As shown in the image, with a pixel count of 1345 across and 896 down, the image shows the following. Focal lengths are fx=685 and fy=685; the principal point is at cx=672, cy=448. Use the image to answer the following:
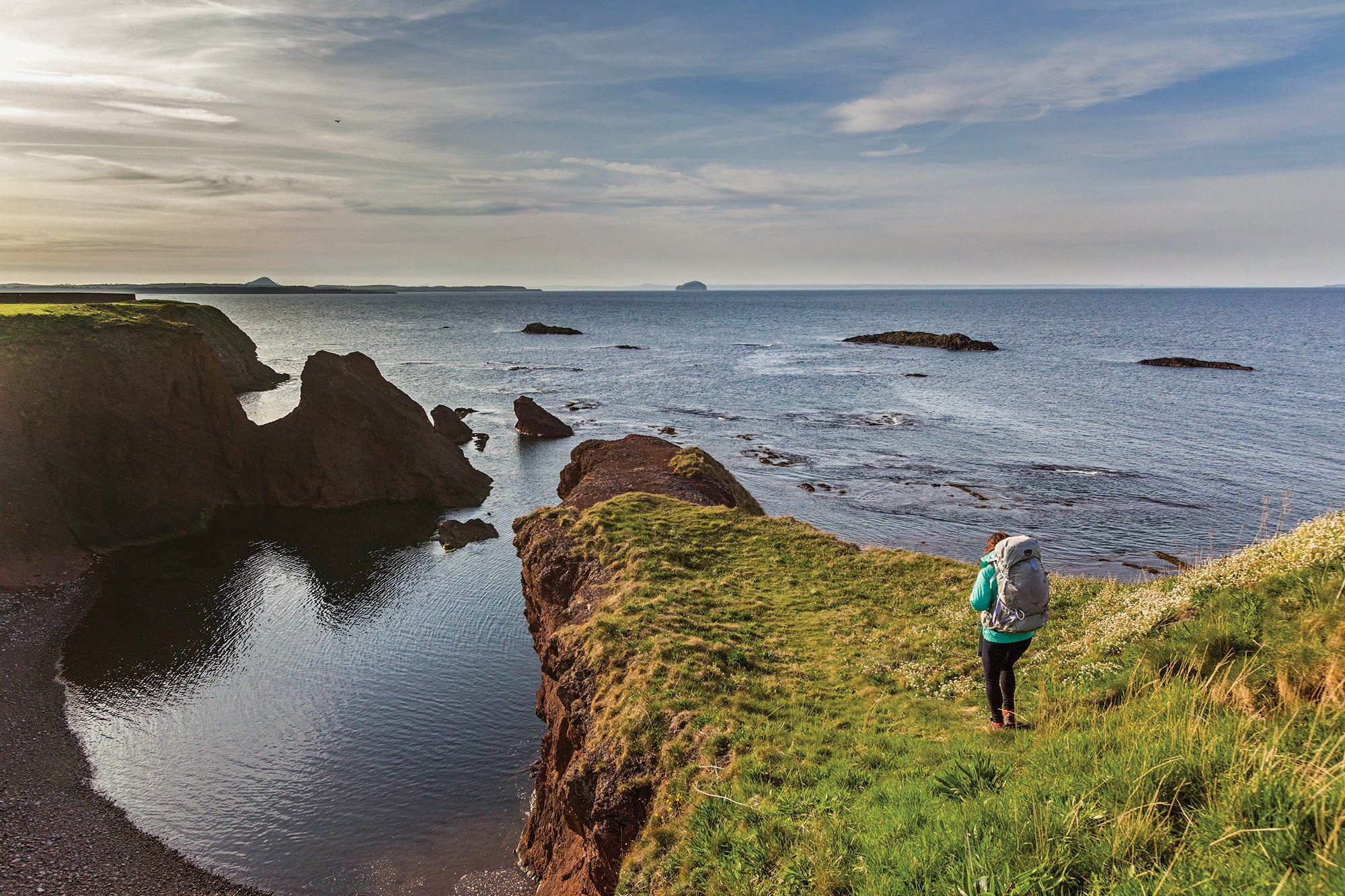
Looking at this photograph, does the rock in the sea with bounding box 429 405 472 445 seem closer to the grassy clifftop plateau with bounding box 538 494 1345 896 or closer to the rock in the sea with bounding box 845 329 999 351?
the grassy clifftop plateau with bounding box 538 494 1345 896

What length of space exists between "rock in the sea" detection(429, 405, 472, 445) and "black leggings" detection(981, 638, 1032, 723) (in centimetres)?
5216

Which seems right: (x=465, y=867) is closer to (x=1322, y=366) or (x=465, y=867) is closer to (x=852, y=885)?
(x=852, y=885)

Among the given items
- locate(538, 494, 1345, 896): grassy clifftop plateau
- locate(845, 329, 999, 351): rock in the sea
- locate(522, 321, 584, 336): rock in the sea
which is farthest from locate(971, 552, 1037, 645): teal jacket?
locate(522, 321, 584, 336): rock in the sea

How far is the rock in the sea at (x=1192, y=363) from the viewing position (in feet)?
318

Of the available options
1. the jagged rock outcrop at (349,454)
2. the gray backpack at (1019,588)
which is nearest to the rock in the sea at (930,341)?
the jagged rock outcrop at (349,454)

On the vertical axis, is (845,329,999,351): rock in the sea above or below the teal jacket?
above

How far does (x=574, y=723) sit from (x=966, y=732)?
7987 mm

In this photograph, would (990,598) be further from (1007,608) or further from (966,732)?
(966,732)

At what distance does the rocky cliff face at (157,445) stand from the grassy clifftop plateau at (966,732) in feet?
101

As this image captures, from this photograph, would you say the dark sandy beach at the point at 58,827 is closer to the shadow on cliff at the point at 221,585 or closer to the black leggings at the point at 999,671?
the shadow on cliff at the point at 221,585

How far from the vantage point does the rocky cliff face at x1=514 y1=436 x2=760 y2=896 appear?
12055 mm

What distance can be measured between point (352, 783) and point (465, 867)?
4747 millimetres

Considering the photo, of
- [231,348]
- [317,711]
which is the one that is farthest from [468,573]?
[231,348]

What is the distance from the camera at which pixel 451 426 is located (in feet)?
191
